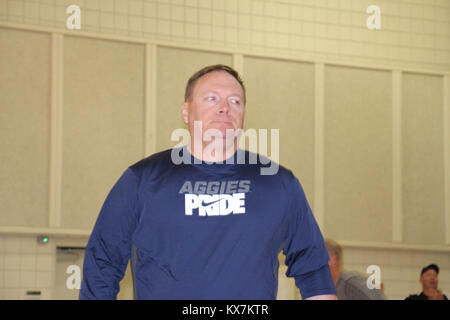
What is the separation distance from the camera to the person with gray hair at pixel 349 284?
14.2ft

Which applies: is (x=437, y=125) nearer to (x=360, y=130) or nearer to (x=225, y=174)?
(x=360, y=130)

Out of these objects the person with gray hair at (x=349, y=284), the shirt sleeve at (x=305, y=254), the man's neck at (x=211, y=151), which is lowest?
the person with gray hair at (x=349, y=284)

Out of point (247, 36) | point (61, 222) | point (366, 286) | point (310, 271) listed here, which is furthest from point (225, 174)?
point (247, 36)

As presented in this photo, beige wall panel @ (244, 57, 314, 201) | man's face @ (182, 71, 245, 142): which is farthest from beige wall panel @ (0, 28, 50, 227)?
man's face @ (182, 71, 245, 142)

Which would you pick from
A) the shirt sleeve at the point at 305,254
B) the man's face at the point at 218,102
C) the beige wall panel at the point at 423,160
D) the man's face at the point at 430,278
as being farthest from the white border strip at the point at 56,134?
the shirt sleeve at the point at 305,254

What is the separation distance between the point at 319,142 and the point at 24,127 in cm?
323

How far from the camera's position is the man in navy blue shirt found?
2.06 meters

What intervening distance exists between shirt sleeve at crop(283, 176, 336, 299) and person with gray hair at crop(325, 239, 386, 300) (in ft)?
7.20

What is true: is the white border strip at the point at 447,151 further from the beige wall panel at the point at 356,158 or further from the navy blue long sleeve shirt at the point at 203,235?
the navy blue long sleeve shirt at the point at 203,235

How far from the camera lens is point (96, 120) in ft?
23.6

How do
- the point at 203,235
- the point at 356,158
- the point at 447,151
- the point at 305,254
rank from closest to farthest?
1. the point at 203,235
2. the point at 305,254
3. the point at 356,158
4. the point at 447,151

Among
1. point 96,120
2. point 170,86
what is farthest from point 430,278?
point 96,120

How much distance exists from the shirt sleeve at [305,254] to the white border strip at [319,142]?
565cm

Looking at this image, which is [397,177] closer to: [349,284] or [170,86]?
[170,86]
